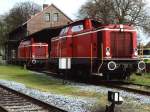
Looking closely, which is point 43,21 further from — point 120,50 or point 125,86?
point 125,86

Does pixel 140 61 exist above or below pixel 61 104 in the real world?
above

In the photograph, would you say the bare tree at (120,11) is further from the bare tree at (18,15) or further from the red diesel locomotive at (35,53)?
the bare tree at (18,15)

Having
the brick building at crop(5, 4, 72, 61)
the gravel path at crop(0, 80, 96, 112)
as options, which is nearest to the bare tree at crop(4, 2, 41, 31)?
the brick building at crop(5, 4, 72, 61)

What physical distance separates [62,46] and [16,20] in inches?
3390

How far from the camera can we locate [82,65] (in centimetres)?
2403

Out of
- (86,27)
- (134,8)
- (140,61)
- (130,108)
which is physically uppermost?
(134,8)

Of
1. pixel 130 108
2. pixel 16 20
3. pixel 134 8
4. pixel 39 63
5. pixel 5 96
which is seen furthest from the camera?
pixel 16 20

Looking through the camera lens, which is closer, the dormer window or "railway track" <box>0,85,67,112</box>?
"railway track" <box>0,85,67,112</box>

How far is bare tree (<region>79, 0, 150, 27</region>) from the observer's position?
73.9 metres

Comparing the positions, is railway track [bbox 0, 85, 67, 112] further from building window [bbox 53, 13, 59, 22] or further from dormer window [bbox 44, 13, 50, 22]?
building window [bbox 53, 13, 59, 22]

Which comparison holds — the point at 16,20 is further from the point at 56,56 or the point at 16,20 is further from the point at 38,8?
the point at 56,56

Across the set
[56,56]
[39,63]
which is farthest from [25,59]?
[56,56]

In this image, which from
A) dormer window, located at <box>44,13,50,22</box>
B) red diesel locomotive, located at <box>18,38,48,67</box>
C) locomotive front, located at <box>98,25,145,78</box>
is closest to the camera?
locomotive front, located at <box>98,25,145,78</box>

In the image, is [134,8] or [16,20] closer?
[134,8]
